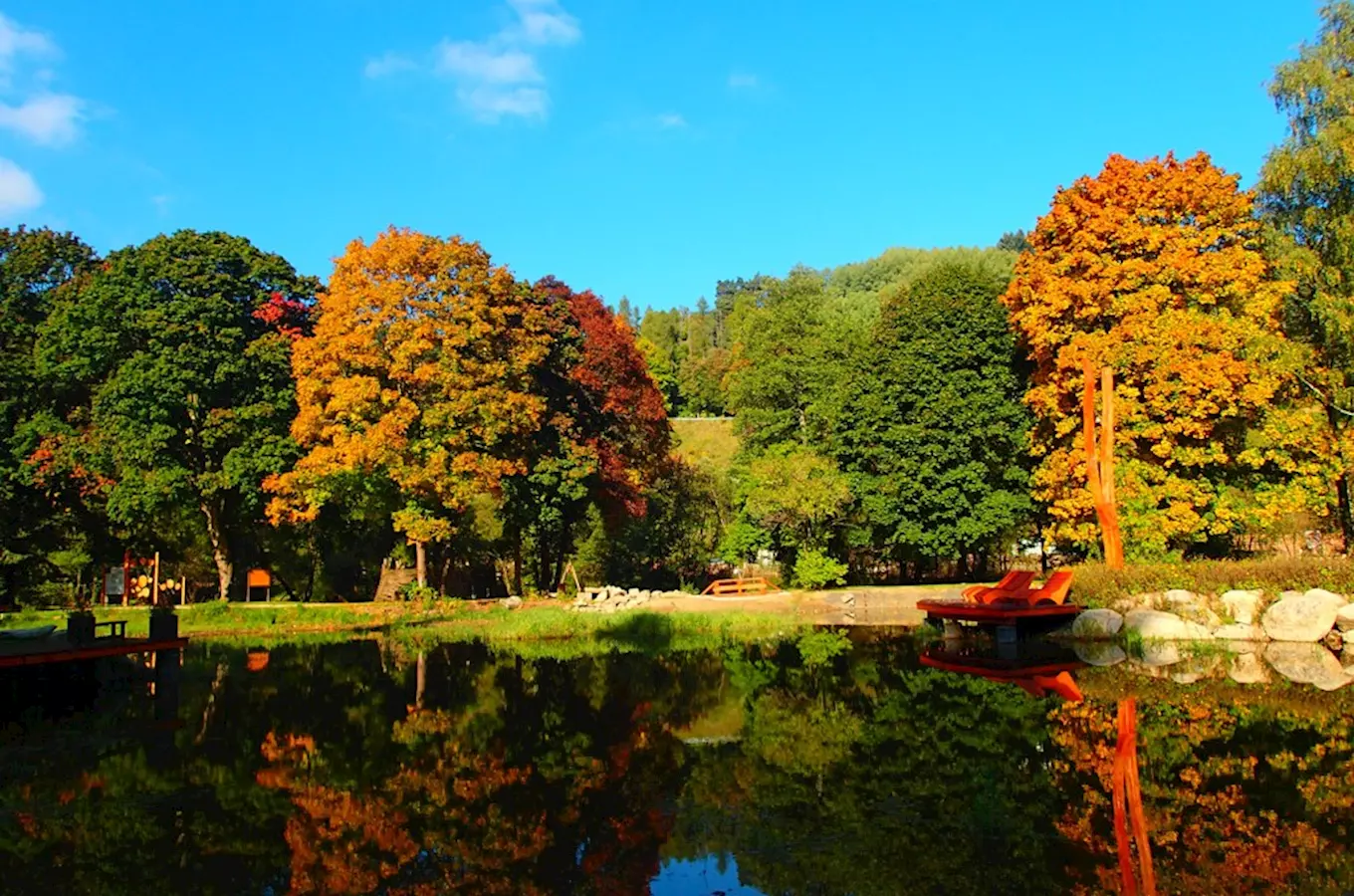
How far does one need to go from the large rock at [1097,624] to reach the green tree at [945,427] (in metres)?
11.1

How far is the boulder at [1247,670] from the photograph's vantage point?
18.8 m

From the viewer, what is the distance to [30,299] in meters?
40.9

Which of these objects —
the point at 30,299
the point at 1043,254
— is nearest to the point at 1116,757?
the point at 1043,254

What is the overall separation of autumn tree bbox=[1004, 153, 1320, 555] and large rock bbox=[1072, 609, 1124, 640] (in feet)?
21.0

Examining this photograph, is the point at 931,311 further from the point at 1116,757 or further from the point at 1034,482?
the point at 1116,757

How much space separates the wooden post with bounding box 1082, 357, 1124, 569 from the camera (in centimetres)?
2819

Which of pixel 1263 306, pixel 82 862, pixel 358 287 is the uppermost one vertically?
pixel 358 287

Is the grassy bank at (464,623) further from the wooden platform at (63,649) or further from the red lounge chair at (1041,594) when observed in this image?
the wooden platform at (63,649)

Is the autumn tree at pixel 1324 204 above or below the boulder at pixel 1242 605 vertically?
above

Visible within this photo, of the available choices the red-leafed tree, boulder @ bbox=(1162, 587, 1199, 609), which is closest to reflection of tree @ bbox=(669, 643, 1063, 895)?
boulder @ bbox=(1162, 587, 1199, 609)

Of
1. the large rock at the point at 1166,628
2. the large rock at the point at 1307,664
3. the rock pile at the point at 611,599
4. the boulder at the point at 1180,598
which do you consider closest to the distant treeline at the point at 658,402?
the rock pile at the point at 611,599

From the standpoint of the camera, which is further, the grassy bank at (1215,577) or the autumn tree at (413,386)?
the autumn tree at (413,386)

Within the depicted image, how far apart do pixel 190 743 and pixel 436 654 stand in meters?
11.2

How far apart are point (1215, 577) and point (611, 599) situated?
19.3m
